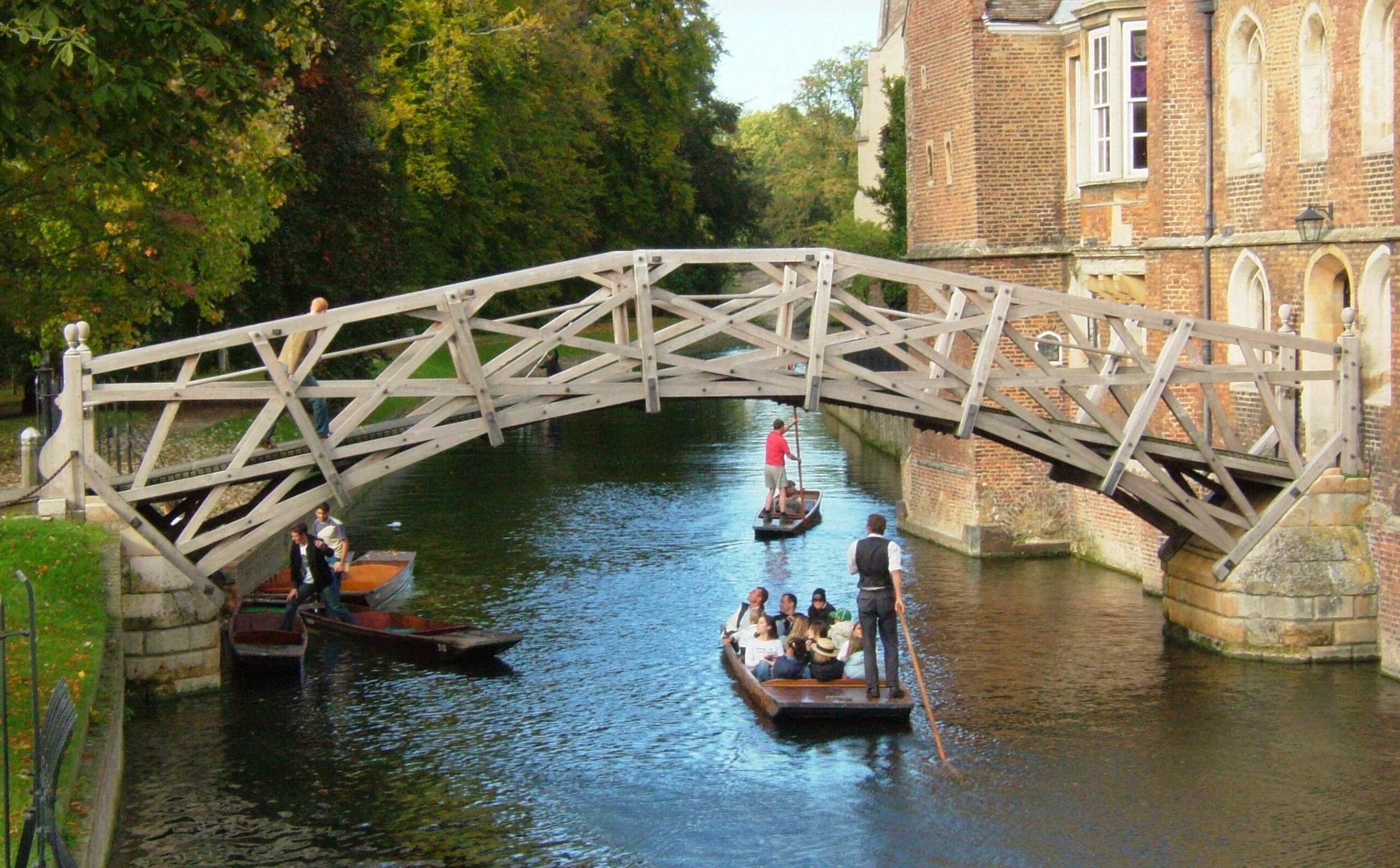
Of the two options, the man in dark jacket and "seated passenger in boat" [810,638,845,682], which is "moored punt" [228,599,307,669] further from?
"seated passenger in boat" [810,638,845,682]

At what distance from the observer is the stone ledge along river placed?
12852 millimetres

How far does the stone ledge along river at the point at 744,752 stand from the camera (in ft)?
42.2

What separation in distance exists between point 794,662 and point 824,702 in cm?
91

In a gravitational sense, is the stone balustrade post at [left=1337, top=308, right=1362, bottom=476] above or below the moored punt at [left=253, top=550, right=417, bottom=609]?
above

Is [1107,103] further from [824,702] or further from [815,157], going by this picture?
[815,157]

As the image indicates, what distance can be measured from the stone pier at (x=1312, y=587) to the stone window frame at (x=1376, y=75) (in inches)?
131

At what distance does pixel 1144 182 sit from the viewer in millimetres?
22672

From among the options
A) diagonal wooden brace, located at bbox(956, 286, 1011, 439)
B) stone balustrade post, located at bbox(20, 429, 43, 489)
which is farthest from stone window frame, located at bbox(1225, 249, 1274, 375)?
stone balustrade post, located at bbox(20, 429, 43, 489)

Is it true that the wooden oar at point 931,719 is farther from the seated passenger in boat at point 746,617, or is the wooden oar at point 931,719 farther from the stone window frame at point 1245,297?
the stone window frame at point 1245,297

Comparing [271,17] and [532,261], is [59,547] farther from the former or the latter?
[532,261]

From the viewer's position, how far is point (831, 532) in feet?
90.2

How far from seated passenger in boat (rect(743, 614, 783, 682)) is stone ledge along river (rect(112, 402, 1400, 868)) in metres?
0.57

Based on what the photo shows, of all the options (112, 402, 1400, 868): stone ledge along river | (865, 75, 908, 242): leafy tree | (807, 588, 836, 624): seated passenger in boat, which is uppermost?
(865, 75, 908, 242): leafy tree

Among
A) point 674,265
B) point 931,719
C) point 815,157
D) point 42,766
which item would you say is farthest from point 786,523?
point 815,157
